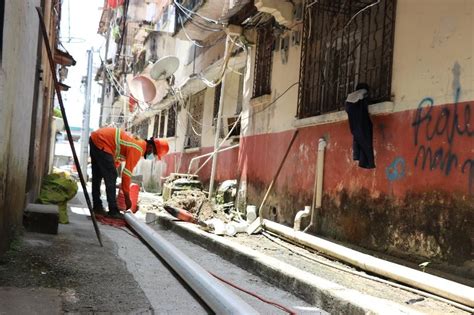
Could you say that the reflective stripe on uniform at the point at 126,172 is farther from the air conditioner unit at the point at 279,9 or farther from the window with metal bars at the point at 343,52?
the air conditioner unit at the point at 279,9

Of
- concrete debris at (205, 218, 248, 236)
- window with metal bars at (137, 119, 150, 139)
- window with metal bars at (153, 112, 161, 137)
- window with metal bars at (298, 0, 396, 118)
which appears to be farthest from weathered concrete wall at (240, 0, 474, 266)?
window with metal bars at (137, 119, 150, 139)

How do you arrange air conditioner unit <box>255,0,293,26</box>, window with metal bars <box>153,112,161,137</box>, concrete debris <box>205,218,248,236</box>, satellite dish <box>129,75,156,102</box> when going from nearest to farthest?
concrete debris <box>205,218,248,236</box> → air conditioner unit <box>255,0,293,26</box> → satellite dish <box>129,75,156,102</box> → window with metal bars <box>153,112,161,137</box>

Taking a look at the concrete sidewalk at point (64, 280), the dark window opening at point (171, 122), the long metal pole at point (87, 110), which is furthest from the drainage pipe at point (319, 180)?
the long metal pole at point (87, 110)

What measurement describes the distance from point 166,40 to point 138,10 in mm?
9848

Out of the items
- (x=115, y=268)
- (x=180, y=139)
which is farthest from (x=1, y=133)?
(x=180, y=139)

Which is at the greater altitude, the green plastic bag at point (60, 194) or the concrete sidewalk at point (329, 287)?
the green plastic bag at point (60, 194)

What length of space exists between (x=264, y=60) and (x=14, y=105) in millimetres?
6506

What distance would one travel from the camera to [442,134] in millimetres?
4789

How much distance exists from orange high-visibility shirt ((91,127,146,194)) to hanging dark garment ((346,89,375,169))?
3375 millimetres

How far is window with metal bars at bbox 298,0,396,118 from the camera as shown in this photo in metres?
5.95

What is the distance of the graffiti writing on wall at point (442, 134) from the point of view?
4480mm

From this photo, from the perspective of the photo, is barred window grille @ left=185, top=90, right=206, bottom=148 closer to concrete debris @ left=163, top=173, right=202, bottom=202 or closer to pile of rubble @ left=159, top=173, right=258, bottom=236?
concrete debris @ left=163, top=173, right=202, bottom=202

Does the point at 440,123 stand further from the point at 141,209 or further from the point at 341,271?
the point at 141,209

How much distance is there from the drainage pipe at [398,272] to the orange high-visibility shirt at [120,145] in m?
2.79
